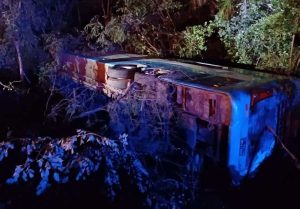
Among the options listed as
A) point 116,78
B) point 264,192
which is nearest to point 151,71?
point 116,78

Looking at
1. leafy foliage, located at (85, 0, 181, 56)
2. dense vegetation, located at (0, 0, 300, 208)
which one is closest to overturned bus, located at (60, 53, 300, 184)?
dense vegetation, located at (0, 0, 300, 208)

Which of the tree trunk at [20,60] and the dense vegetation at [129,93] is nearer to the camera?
the dense vegetation at [129,93]

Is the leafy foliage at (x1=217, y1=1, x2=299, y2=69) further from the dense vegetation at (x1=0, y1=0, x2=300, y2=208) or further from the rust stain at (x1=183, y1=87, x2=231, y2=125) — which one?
the rust stain at (x1=183, y1=87, x2=231, y2=125)

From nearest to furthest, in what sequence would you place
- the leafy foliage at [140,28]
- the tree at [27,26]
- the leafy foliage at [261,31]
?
the leafy foliage at [261,31], the tree at [27,26], the leafy foliage at [140,28]

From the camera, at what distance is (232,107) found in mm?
3557

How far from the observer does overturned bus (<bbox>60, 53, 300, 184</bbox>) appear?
145 inches

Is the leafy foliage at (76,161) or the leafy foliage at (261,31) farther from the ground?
the leafy foliage at (261,31)

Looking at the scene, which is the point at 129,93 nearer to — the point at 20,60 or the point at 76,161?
the point at 76,161

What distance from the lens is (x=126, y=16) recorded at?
22.2ft

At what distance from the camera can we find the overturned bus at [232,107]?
12.1ft

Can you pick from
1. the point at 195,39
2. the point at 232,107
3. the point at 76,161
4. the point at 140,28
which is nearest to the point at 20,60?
the point at 140,28

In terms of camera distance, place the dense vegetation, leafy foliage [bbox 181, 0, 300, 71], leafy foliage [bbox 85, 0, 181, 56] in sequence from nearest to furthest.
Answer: the dense vegetation → leafy foliage [bbox 181, 0, 300, 71] → leafy foliage [bbox 85, 0, 181, 56]

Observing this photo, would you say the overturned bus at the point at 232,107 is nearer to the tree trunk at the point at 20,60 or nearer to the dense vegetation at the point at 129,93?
the dense vegetation at the point at 129,93

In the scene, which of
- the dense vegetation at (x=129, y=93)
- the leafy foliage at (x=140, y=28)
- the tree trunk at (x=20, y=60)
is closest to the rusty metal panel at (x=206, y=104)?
the dense vegetation at (x=129, y=93)
